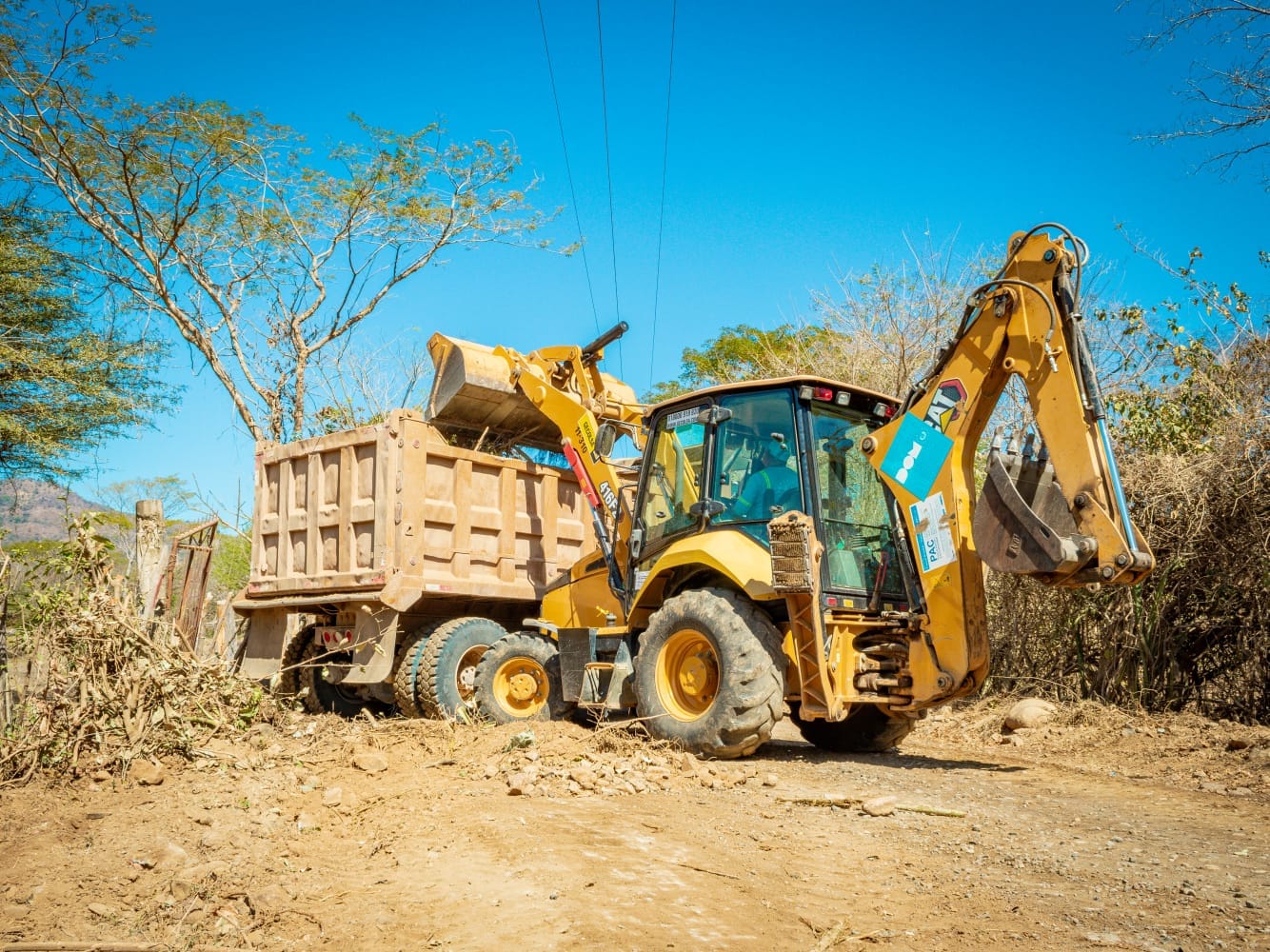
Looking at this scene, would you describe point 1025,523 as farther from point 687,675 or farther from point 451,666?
point 451,666

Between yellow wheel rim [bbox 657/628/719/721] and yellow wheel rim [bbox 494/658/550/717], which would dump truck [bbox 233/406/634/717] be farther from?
yellow wheel rim [bbox 657/628/719/721]

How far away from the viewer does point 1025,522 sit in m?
5.57

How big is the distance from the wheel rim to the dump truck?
2 cm

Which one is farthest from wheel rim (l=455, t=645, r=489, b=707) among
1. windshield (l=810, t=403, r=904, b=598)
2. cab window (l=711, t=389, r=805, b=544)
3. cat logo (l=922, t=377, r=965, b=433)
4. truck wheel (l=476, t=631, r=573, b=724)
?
cat logo (l=922, t=377, r=965, b=433)

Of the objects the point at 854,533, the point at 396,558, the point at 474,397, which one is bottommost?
the point at 854,533

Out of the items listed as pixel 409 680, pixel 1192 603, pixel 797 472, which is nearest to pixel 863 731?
pixel 797 472

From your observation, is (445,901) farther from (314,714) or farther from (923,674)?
(314,714)

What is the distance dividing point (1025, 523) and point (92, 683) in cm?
498

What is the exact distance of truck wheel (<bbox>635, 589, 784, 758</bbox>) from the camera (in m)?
6.06

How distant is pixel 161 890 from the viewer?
3.79m

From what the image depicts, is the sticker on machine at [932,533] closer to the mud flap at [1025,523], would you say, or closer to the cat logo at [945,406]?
the mud flap at [1025,523]

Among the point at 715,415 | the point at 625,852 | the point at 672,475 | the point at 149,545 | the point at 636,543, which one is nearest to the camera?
the point at 625,852

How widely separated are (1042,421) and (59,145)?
11.4 meters

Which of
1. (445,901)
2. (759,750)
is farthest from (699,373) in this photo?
(445,901)
